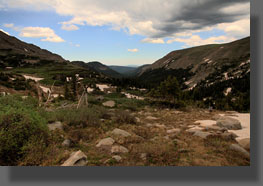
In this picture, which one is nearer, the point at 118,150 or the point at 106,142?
the point at 118,150

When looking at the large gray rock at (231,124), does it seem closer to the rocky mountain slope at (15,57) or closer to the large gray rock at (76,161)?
the large gray rock at (76,161)

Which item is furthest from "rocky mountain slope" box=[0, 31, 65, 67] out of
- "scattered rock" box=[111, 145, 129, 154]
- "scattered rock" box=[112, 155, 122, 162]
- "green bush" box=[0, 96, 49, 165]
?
"scattered rock" box=[112, 155, 122, 162]

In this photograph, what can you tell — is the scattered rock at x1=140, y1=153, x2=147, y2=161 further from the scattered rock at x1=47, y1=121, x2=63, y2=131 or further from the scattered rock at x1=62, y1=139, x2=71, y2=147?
the scattered rock at x1=47, y1=121, x2=63, y2=131

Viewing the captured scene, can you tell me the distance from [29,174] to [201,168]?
176 inches

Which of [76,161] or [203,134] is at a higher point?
[76,161]

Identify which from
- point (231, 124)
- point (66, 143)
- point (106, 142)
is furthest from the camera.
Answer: point (231, 124)

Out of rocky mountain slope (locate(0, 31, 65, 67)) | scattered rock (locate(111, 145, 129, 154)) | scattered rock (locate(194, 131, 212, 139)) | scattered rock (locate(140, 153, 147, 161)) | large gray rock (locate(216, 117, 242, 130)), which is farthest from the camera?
rocky mountain slope (locate(0, 31, 65, 67))

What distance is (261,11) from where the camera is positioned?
157 inches

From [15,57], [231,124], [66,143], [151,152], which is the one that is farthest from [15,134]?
[15,57]

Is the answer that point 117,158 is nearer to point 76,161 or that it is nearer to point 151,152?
point 151,152

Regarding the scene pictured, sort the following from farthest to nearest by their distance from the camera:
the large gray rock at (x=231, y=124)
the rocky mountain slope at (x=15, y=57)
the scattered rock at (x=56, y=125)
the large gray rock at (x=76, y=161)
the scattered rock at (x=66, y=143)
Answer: the rocky mountain slope at (x=15, y=57)
the large gray rock at (x=231, y=124)
the scattered rock at (x=56, y=125)
the scattered rock at (x=66, y=143)
the large gray rock at (x=76, y=161)

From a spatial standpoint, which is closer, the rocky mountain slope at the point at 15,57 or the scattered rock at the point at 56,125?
the scattered rock at the point at 56,125

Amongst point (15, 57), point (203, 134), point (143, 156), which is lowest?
point (203, 134)

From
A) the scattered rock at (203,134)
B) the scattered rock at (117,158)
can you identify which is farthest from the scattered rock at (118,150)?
the scattered rock at (203,134)
